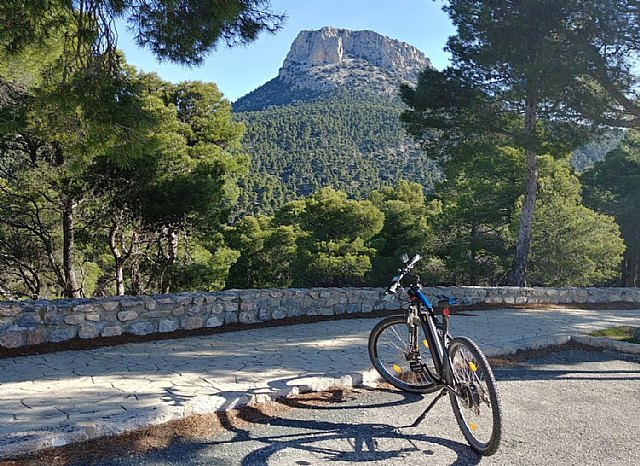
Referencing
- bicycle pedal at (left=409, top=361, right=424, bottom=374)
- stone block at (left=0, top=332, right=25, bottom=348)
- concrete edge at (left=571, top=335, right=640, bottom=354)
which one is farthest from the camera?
concrete edge at (left=571, top=335, right=640, bottom=354)

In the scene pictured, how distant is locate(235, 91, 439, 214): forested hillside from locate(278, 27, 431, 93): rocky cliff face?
49.3 feet

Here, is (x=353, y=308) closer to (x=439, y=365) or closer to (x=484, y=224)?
(x=439, y=365)

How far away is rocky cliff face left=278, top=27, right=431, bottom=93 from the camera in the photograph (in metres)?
70.6

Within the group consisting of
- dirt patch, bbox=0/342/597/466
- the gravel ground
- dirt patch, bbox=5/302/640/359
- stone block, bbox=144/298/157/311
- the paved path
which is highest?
stone block, bbox=144/298/157/311

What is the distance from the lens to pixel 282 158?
44938 millimetres

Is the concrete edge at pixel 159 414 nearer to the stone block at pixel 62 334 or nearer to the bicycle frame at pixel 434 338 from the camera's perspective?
the bicycle frame at pixel 434 338

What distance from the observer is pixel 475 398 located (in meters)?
2.97

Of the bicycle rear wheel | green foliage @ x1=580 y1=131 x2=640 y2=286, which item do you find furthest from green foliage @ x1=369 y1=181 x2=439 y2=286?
the bicycle rear wheel

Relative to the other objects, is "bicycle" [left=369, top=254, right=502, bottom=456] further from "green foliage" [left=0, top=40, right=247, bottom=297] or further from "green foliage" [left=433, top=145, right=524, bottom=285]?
"green foliage" [left=433, top=145, right=524, bottom=285]

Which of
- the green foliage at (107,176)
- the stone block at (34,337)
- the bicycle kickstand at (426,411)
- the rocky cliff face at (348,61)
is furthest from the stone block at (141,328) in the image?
the rocky cliff face at (348,61)

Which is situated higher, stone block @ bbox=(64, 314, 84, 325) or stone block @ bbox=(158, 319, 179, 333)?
stone block @ bbox=(64, 314, 84, 325)

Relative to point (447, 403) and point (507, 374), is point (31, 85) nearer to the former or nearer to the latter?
point (447, 403)

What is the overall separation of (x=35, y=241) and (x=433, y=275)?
1422 centimetres

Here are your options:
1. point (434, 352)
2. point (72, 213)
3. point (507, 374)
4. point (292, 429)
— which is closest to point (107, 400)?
point (292, 429)
